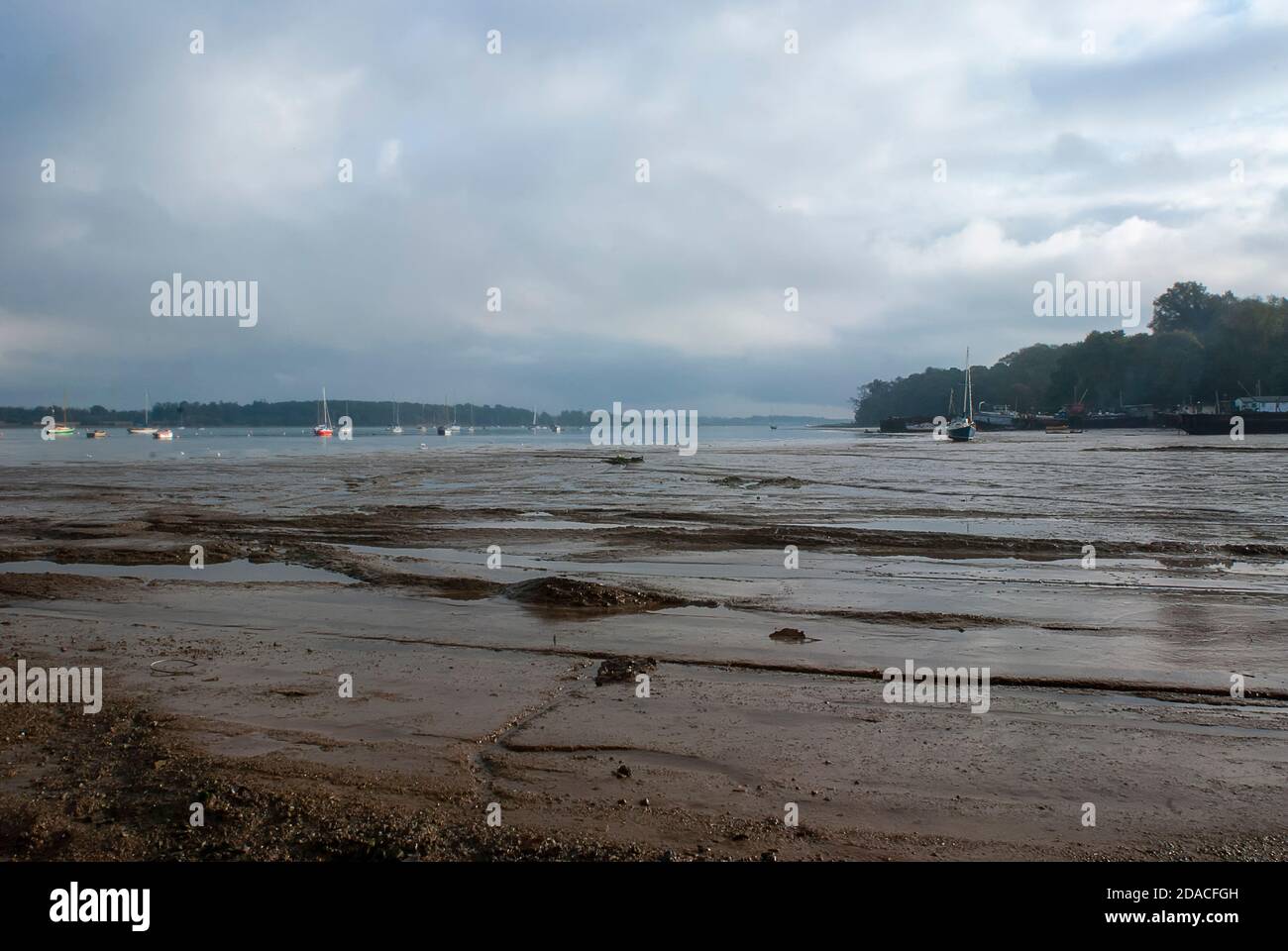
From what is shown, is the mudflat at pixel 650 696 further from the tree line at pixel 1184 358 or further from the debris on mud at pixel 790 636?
the tree line at pixel 1184 358

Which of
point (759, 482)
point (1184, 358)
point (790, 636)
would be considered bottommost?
point (790, 636)

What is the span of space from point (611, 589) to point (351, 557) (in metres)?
5.86

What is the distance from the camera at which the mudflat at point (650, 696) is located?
449cm

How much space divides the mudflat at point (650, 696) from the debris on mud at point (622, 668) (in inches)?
1.5

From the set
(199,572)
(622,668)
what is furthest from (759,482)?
(622,668)

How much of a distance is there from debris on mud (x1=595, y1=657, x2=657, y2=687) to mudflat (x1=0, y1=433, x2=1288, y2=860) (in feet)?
0.13

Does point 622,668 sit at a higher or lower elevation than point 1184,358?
lower

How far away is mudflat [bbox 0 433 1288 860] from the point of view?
4.49 metres

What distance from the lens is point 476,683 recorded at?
7.36m

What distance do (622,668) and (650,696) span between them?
91cm

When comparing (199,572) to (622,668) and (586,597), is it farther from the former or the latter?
(622,668)

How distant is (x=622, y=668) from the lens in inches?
310

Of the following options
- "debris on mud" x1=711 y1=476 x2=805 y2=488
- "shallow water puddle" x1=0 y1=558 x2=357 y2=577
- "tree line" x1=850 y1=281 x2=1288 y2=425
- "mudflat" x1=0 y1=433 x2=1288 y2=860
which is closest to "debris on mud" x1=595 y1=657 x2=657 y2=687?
"mudflat" x1=0 y1=433 x2=1288 y2=860

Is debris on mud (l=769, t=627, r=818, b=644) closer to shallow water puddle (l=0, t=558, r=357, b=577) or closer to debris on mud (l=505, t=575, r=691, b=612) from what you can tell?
debris on mud (l=505, t=575, r=691, b=612)
